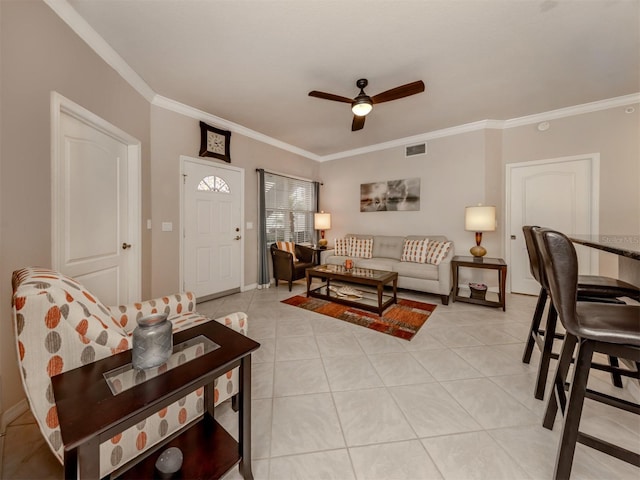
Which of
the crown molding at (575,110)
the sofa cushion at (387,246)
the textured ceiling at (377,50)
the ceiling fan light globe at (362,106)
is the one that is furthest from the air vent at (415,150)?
the ceiling fan light globe at (362,106)

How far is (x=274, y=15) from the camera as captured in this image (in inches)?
70.9

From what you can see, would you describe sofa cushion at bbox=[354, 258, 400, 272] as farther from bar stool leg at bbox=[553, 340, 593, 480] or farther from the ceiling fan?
bar stool leg at bbox=[553, 340, 593, 480]

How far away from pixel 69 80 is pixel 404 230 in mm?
4449

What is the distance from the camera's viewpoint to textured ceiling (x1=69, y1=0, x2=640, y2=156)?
176 cm

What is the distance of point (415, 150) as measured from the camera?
429 centimetres

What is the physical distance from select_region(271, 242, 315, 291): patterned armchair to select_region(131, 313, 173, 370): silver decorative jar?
9.97ft

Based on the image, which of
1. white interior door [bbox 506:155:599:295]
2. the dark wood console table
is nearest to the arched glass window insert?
the dark wood console table

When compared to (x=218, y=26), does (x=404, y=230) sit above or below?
below

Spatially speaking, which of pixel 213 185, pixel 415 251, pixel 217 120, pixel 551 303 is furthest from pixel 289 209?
pixel 551 303

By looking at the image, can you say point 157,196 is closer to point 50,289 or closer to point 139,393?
point 50,289

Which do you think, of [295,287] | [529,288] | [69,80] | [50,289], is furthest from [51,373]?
[529,288]

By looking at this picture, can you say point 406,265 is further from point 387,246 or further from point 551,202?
point 551,202

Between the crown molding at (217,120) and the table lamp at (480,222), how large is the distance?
3.30 m

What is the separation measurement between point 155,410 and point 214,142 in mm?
3474
